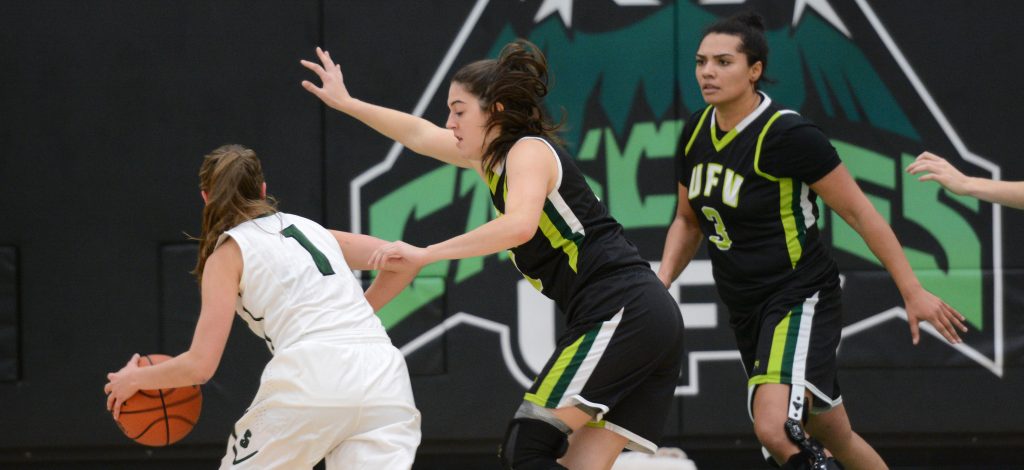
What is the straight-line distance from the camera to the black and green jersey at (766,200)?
4.59 meters

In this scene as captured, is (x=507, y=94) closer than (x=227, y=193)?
No

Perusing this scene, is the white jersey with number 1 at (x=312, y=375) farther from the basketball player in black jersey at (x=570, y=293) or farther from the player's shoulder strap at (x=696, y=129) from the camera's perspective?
the player's shoulder strap at (x=696, y=129)

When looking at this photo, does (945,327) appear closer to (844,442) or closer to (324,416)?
(844,442)

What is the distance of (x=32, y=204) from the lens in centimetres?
634

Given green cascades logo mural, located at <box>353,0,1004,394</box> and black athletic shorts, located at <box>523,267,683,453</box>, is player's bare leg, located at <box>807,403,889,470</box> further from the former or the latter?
green cascades logo mural, located at <box>353,0,1004,394</box>

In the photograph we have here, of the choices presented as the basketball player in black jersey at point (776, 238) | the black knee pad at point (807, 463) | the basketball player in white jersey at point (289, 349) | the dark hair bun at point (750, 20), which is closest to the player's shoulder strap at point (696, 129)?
the basketball player in black jersey at point (776, 238)

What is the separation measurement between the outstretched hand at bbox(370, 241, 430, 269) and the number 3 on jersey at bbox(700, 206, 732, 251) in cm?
148

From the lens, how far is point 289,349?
12.2ft

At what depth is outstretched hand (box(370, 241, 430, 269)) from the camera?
3629mm

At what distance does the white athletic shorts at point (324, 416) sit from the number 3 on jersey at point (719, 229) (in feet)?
5.19

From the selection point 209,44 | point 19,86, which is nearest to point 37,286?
point 19,86

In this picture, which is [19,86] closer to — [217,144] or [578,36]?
[217,144]

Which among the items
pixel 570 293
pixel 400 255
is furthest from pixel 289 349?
pixel 570 293

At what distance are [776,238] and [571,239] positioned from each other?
1092mm
